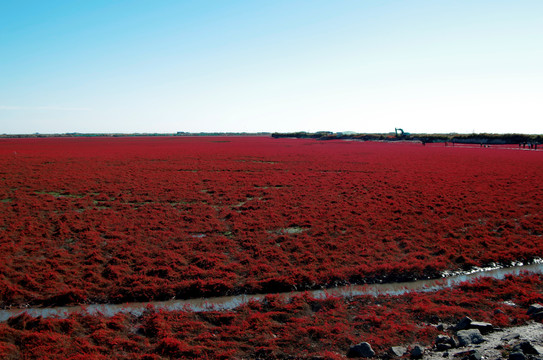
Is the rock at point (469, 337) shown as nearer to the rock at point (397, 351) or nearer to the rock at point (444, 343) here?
the rock at point (444, 343)

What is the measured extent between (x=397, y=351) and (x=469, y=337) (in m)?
1.31

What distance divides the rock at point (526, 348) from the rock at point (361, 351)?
2.14 m

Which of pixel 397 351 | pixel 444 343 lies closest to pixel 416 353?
pixel 397 351

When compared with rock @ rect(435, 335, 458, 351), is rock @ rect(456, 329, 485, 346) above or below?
above

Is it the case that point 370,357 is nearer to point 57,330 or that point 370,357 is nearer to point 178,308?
point 178,308

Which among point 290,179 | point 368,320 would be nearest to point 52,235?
point 368,320

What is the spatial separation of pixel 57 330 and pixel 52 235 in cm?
718

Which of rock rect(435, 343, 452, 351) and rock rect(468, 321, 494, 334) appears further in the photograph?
rock rect(468, 321, 494, 334)

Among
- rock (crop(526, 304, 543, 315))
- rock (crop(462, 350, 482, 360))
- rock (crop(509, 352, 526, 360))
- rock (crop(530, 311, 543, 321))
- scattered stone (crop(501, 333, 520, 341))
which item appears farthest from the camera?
rock (crop(526, 304, 543, 315))

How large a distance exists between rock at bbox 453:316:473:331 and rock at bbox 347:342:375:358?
1.93 m

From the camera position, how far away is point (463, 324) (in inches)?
251

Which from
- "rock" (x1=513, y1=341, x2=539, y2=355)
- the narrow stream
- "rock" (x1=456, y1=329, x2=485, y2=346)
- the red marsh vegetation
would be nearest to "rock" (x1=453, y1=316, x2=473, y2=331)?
"rock" (x1=456, y1=329, x2=485, y2=346)

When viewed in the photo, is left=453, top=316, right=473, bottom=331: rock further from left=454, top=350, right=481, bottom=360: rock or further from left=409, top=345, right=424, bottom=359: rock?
left=409, top=345, right=424, bottom=359: rock

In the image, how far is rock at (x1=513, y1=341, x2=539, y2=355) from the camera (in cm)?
523
